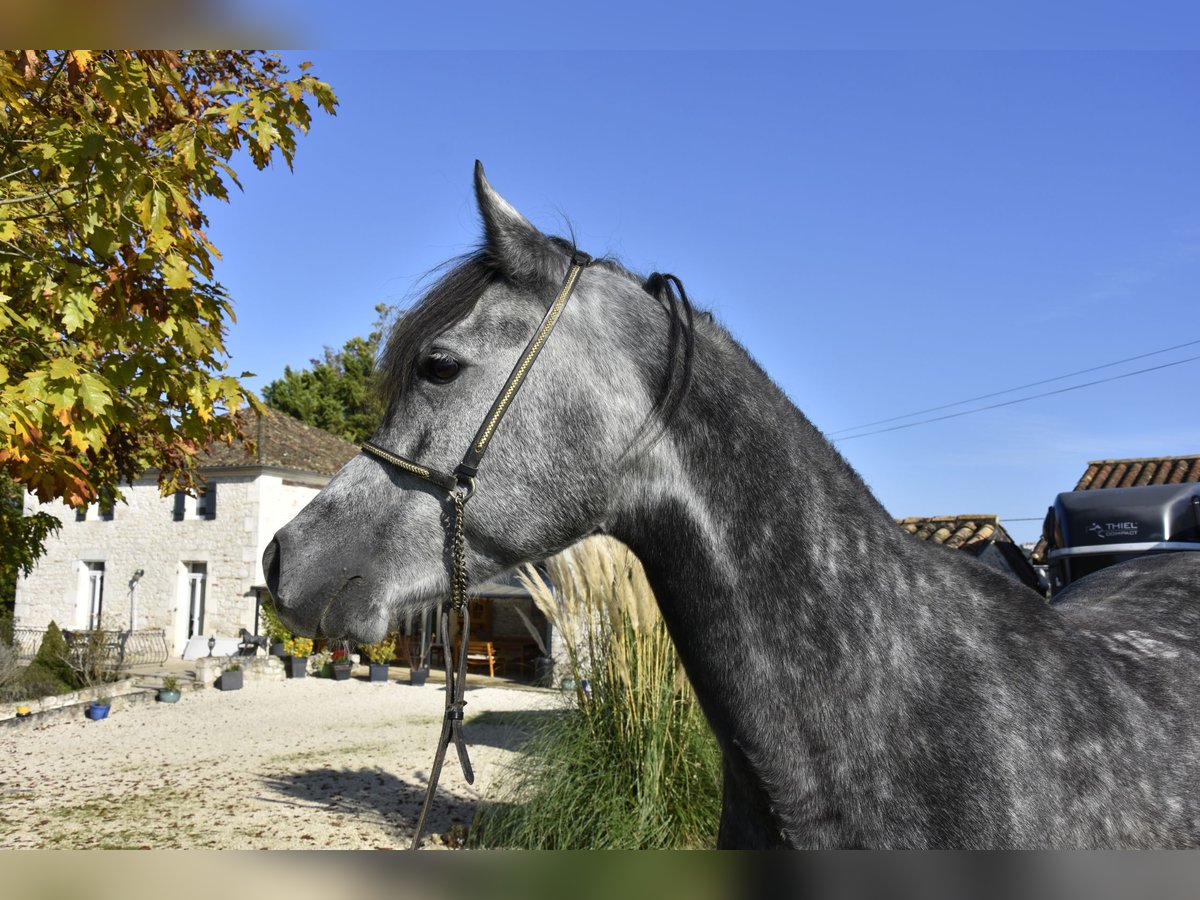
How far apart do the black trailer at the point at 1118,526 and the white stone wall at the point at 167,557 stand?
77.2 ft

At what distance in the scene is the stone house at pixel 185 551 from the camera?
26.2 meters

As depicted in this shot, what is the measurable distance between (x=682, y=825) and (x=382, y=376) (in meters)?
4.12

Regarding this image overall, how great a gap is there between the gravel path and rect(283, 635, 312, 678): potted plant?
400 centimetres

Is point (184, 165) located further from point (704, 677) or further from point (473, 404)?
point (704, 677)

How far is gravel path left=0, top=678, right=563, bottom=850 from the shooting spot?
7.15 metres

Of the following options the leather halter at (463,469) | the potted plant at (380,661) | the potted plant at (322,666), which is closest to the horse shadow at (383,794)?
the leather halter at (463,469)

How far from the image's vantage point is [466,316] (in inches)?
71.5

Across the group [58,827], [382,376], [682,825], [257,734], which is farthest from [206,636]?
[382,376]

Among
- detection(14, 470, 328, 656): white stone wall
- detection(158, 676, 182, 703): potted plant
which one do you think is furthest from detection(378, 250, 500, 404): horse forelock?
detection(14, 470, 328, 656): white stone wall

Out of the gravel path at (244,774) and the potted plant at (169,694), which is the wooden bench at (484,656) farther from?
the potted plant at (169,694)

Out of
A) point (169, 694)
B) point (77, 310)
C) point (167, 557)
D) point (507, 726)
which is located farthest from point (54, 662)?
point (77, 310)

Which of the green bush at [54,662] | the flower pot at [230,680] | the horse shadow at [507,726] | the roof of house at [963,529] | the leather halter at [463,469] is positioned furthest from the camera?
the flower pot at [230,680]

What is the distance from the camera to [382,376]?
1922mm

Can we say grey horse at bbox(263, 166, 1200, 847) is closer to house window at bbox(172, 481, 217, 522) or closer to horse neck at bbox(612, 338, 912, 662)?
horse neck at bbox(612, 338, 912, 662)
